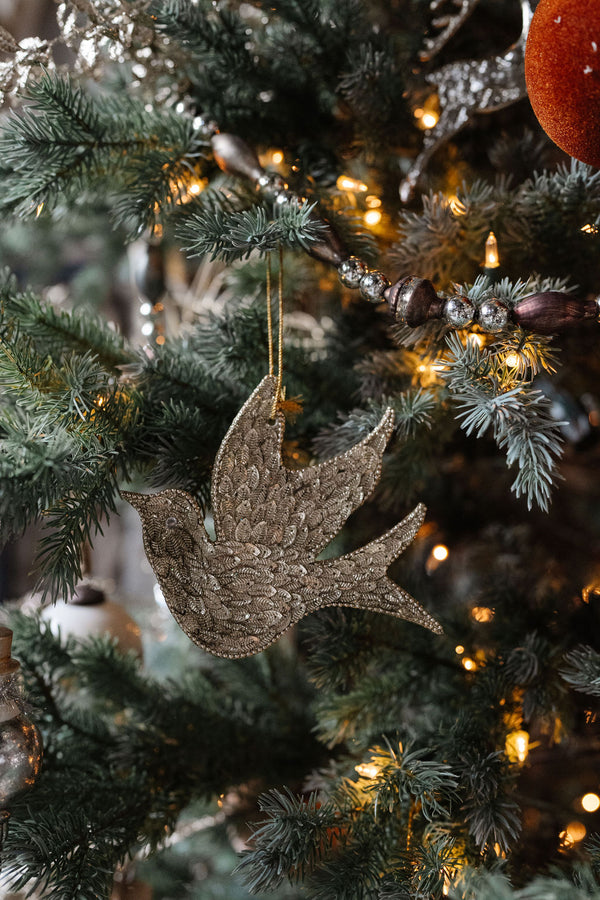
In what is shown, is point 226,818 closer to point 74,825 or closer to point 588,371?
point 74,825

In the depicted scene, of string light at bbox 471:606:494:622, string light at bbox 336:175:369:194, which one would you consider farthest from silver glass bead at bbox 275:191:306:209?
string light at bbox 471:606:494:622

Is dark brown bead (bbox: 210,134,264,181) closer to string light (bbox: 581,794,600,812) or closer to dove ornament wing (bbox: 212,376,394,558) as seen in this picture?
dove ornament wing (bbox: 212,376,394,558)

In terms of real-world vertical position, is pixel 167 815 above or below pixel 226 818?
above

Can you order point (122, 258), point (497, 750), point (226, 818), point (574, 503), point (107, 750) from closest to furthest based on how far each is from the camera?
point (497, 750)
point (107, 750)
point (226, 818)
point (574, 503)
point (122, 258)

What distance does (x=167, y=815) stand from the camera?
563 mm

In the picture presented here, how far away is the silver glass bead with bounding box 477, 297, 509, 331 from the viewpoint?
417 mm

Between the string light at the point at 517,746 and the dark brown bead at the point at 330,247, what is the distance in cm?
39

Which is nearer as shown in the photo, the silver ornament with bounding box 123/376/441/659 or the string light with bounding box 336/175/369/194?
the silver ornament with bounding box 123/376/441/659

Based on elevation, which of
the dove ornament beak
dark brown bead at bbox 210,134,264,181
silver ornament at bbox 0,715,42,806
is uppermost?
dark brown bead at bbox 210,134,264,181

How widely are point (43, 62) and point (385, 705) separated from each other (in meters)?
0.59

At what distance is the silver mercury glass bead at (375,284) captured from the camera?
1.49ft

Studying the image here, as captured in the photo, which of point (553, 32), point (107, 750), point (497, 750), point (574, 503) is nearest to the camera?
point (553, 32)

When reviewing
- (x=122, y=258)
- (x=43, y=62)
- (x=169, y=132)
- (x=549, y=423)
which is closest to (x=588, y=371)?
(x=549, y=423)

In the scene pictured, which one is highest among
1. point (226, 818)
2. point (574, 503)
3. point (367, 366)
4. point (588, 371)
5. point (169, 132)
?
point (169, 132)
